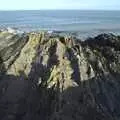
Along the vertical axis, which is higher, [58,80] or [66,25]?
[66,25]

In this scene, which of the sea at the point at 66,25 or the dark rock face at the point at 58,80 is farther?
the sea at the point at 66,25

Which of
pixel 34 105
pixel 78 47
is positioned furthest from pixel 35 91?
pixel 78 47

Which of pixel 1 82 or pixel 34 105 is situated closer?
pixel 34 105

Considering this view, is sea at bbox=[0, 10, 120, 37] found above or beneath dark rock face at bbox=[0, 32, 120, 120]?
above

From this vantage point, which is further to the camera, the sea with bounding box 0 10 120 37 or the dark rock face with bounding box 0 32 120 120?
the sea with bounding box 0 10 120 37

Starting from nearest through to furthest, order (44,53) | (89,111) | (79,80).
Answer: (89,111), (79,80), (44,53)

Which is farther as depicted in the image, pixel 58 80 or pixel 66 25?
pixel 66 25

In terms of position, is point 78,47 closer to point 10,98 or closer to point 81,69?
point 81,69

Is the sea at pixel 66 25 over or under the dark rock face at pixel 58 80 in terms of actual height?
over
